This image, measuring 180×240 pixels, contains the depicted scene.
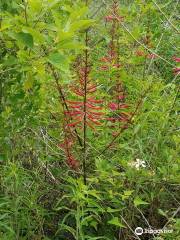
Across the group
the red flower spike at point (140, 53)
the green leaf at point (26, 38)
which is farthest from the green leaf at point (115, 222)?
the red flower spike at point (140, 53)

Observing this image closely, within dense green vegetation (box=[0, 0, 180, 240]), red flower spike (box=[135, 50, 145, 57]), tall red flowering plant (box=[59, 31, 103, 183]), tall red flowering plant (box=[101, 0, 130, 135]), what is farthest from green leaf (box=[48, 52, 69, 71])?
red flower spike (box=[135, 50, 145, 57])

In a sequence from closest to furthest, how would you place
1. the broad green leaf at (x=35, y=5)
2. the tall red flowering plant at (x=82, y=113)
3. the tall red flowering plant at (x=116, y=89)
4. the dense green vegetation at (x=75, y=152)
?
1. the broad green leaf at (x=35, y=5)
2. the dense green vegetation at (x=75, y=152)
3. the tall red flowering plant at (x=82, y=113)
4. the tall red flowering plant at (x=116, y=89)

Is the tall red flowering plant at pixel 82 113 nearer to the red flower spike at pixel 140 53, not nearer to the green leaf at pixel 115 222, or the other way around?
the green leaf at pixel 115 222

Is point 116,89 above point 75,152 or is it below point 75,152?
above

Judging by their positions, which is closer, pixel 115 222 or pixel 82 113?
pixel 115 222

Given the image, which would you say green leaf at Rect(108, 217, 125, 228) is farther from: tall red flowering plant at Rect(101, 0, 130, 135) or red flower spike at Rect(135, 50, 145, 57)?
red flower spike at Rect(135, 50, 145, 57)

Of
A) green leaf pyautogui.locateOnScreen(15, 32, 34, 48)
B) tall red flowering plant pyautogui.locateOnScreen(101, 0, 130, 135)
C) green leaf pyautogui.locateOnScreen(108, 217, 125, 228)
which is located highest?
green leaf pyautogui.locateOnScreen(15, 32, 34, 48)

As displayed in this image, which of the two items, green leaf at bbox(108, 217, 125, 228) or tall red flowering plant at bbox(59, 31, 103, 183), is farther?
tall red flowering plant at bbox(59, 31, 103, 183)

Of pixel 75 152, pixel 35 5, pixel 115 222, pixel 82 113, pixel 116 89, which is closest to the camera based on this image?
pixel 35 5

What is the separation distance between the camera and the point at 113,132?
266cm

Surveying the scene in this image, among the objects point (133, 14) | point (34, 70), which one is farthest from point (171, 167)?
point (133, 14)

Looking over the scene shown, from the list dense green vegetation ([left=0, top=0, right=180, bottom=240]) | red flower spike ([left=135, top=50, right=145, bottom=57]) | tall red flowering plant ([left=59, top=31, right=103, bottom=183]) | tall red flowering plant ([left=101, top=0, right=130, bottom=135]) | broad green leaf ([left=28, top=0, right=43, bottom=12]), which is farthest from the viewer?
red flower spike ([left=135, top=50, right=145, bottom=57])

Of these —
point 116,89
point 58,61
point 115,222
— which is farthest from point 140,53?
point 58,61

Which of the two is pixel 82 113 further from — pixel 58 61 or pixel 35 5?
pixel 35 5
